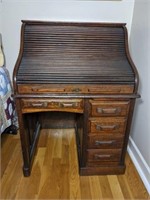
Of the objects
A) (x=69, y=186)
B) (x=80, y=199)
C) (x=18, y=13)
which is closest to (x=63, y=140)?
(x=69, y=186)

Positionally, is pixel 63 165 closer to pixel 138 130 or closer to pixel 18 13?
pixel 138 130

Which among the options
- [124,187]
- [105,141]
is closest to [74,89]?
[105,141]

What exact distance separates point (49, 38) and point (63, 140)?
1100 mm

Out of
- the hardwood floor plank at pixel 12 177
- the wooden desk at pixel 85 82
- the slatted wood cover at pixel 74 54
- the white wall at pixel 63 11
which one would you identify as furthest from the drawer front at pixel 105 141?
the white wall at pixel 63 11

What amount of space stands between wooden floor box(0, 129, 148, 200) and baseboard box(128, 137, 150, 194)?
4 cm

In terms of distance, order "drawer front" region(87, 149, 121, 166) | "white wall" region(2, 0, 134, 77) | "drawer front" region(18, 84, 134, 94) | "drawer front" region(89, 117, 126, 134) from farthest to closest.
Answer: "white wall" region(2, 0, 134, 77)
"drawer front" region(87, 149, 121, 166)
"drawer front" region(89, 117, 126, 134)
"drawer front" region(18, 84, 134, 94)

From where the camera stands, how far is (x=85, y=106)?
137 cm

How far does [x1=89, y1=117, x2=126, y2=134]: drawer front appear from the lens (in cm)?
142

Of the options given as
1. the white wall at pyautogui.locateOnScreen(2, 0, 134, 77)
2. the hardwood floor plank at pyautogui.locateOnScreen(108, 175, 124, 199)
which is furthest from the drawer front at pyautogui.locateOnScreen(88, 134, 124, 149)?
the white wall at pyautogui.locateOnScreen(2, 0, 134, 77)

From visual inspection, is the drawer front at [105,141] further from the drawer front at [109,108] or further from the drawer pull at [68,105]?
the drawer pull at [68,105]

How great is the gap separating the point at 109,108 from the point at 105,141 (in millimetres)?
285

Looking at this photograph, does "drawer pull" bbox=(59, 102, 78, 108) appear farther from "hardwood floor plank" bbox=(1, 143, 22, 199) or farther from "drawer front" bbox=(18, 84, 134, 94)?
"hardwood floor plank" bbox=(1, 143, 22, 199)

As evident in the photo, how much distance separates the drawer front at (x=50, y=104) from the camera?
134cm

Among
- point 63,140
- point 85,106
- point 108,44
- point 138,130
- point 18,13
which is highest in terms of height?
point 18,13
